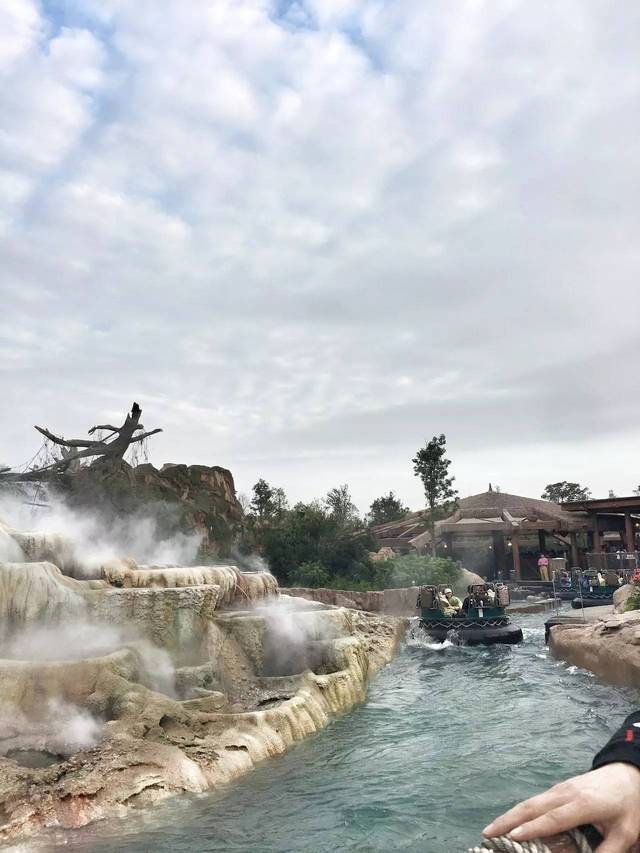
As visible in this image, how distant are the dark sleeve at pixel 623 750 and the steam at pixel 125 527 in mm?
22169

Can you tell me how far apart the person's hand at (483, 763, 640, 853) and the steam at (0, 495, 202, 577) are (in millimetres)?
22197

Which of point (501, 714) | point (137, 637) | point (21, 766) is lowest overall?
point (501, 714)


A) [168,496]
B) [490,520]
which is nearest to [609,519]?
[490,520]

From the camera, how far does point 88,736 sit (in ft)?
25.5

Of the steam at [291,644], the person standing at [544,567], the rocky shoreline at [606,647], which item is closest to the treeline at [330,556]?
the person standing at [544,567]

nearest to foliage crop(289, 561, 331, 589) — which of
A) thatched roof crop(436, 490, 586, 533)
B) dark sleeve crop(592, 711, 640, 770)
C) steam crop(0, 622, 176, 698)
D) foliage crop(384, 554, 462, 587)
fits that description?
foliage crop(384, 554, 462, 587)

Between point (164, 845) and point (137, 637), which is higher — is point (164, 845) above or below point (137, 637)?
below

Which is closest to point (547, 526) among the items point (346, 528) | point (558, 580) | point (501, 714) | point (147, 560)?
point (558, 580)

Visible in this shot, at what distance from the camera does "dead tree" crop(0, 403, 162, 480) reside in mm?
→ 25094

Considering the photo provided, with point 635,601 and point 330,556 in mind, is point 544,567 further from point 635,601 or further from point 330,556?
point 635,601

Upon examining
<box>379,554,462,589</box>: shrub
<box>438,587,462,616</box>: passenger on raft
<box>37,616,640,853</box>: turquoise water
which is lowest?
<box>37,616,640,853</box>: turquoise water

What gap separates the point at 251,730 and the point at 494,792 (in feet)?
9.90

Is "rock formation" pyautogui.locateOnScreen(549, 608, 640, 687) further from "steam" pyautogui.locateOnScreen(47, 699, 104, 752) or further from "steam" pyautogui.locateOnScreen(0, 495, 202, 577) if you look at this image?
"steam" pyautogui.locateOnScreen(0, 495, 202, 577)

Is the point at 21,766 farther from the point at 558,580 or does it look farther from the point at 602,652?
the point at 558,580
